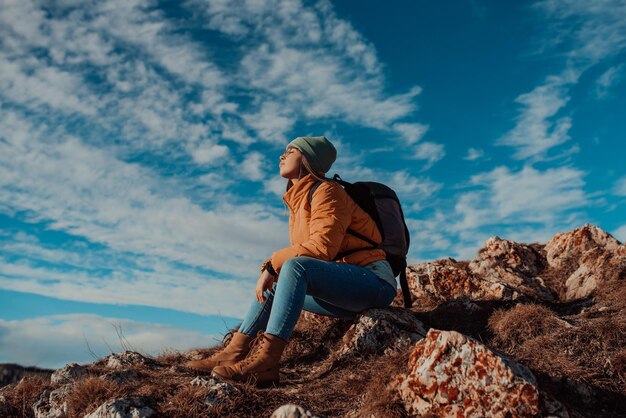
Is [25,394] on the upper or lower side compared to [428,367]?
lower

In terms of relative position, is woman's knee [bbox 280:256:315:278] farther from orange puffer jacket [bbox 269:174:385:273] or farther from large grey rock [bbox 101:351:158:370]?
large grey rock [bbox 101:351:158:370]

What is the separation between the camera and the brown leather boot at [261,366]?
6359mm

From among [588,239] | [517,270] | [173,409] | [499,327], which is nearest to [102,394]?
[173,409]

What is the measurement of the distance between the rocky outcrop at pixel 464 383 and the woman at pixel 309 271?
1528mm

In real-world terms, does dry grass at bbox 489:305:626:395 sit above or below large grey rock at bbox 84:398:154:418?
above

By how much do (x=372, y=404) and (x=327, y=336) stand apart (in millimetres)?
2808

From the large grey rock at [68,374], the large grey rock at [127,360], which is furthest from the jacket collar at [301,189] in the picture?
→ the large grey rock at [68,374]

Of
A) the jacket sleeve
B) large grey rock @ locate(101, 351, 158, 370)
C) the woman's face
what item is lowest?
large grey rock @ locate(101, 351, 158, 370)

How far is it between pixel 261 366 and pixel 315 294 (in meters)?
1.10

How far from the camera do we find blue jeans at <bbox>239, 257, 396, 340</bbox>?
6.39 metres

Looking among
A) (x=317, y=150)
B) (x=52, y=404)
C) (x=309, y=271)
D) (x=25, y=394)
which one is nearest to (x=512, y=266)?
(x=317, y=150)

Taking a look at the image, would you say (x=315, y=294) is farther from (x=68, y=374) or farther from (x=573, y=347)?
(x=68, y=374)

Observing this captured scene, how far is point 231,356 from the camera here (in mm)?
7180

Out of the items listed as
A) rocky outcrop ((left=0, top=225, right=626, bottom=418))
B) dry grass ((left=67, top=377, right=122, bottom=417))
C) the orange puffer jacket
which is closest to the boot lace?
rocky outcrop ((left=0, top=225, right=626, bottom=418))
